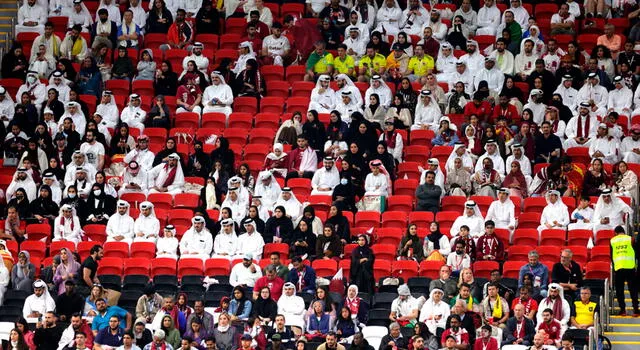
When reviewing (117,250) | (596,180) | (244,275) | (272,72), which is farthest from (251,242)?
(596,180)

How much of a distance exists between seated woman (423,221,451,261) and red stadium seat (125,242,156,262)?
428cm

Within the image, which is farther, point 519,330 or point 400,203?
point 400,203

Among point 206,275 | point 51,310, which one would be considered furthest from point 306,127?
point 51,310

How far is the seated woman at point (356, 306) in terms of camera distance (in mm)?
26812

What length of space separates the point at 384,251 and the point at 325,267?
1.01 metres

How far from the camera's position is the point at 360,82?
3269cm

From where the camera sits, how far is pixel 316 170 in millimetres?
30484

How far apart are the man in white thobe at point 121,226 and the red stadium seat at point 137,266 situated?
62 cm

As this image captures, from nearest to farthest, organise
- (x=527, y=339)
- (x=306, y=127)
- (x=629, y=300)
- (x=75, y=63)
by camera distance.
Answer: (x=527, y=339), (x=629, y=300), (x=306, y=127), (x=75, y=63)

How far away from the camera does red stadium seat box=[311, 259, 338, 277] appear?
28062 mm

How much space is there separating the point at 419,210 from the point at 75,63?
7.81 meters

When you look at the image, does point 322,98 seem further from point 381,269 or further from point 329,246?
point 381,269

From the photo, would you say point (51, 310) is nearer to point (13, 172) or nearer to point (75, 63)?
point (13, 172)

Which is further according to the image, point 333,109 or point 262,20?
point 262,20
